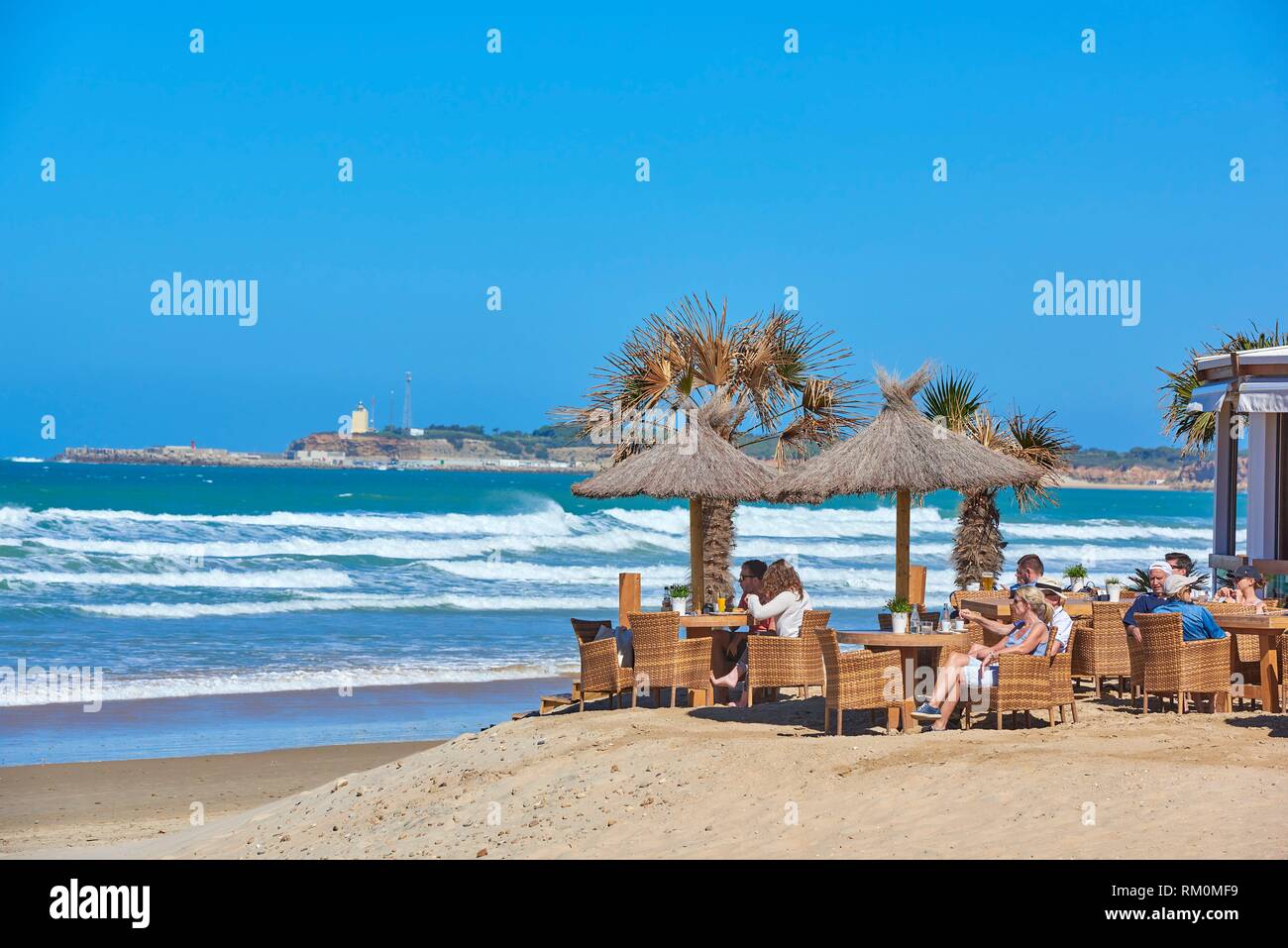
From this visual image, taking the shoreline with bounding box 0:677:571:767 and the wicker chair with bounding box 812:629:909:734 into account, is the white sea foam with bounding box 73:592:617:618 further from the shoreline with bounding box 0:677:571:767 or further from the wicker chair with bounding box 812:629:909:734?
the wicker chair with bounding box 812:629:909:734

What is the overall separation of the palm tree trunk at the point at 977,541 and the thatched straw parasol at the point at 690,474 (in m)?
4.77

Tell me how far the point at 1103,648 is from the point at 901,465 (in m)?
2.17

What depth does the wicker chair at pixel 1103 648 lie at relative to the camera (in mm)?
9430

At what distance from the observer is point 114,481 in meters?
70.1

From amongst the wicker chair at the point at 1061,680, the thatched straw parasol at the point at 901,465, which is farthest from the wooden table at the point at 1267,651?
the thatched straw parasol at the point at 901,465

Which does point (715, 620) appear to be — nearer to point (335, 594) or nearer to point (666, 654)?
point (666, 654)

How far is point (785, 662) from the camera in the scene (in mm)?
9156

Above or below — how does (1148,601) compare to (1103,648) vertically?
above

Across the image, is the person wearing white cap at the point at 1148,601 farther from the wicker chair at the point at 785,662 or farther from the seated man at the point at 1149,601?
the wicker chair at the point at 785,662

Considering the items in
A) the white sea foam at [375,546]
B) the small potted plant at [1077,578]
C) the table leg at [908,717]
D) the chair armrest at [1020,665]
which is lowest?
the table leg at [908,717]

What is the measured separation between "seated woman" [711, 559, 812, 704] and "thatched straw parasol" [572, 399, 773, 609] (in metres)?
1.42

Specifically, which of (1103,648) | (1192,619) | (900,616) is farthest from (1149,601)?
(900,616)

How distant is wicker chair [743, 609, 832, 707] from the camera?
9.13 meters
